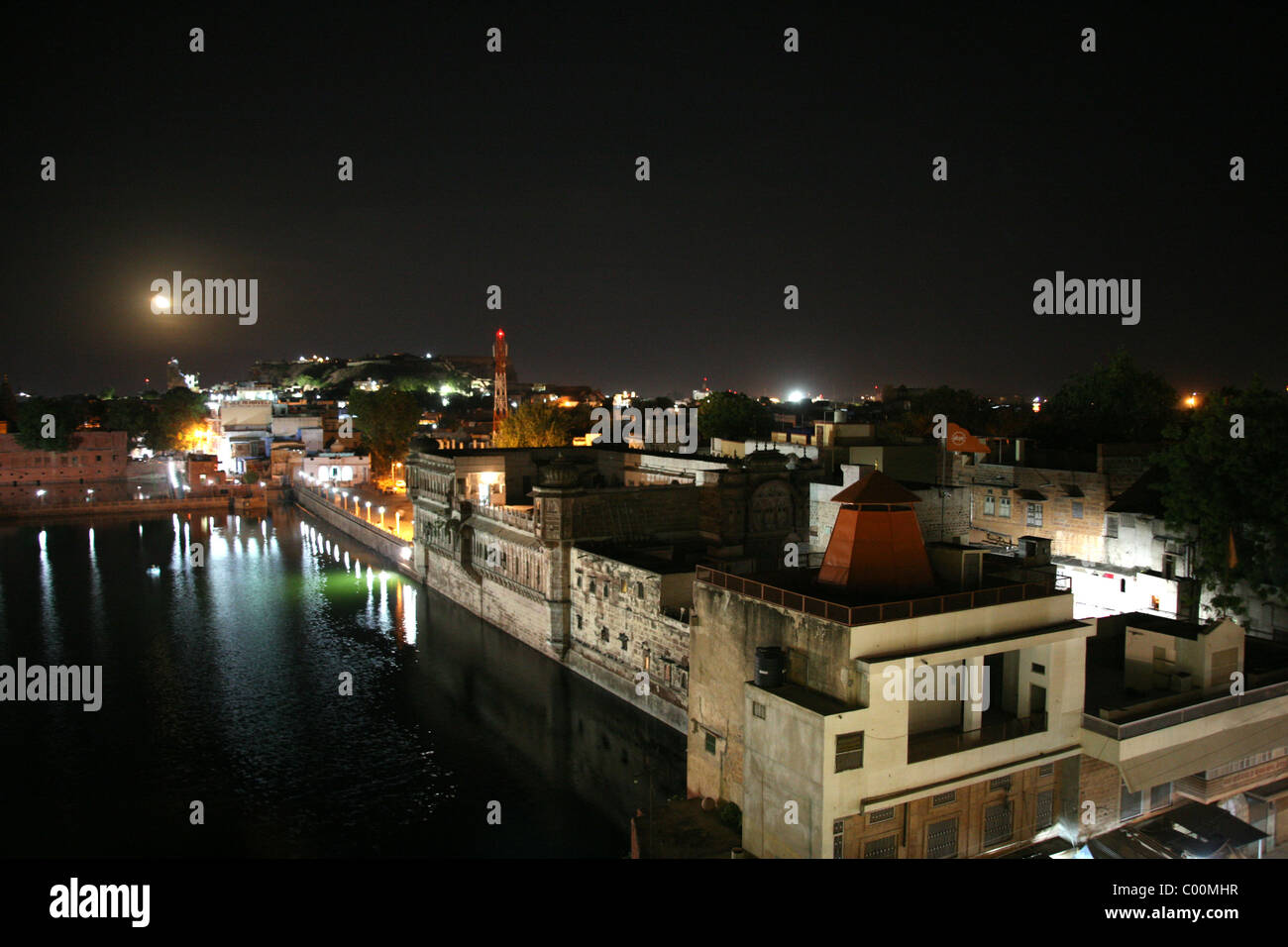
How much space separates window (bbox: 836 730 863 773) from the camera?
1468 cm

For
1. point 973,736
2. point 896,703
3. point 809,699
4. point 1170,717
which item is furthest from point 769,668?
point 1170,717

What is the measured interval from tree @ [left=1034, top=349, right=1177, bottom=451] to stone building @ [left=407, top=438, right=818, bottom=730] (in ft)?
86.0

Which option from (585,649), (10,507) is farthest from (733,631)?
(10,507)

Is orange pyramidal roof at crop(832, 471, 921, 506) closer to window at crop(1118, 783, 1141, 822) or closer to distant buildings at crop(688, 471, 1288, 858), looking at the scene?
distant buildings at crop(688, 471, 1288, 858)

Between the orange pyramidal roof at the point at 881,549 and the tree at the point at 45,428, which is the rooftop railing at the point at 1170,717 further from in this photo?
the tree at the point at 45,428

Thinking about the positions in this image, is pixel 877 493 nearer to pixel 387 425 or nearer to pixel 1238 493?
pixel 1238 493

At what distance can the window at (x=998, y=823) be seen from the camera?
16281mm

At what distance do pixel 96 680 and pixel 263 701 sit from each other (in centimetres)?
713

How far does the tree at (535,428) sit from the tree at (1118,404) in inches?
1447

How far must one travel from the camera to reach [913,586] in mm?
17875
